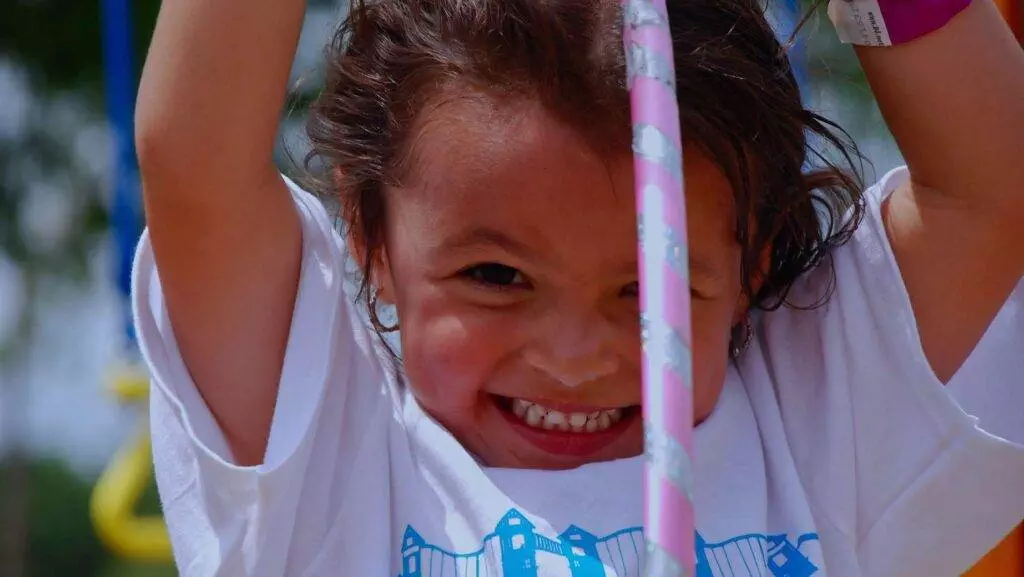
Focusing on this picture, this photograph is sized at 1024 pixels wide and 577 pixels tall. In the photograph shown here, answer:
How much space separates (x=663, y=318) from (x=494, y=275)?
13.3 inches

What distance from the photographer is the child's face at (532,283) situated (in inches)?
40.3

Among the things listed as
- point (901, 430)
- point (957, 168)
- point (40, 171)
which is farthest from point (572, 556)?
point (40, 171)

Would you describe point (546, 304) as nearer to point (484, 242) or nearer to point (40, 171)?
point (484, 242)

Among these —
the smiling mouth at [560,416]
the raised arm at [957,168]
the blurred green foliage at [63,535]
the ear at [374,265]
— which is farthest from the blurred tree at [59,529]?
the raised arm at [957,168]

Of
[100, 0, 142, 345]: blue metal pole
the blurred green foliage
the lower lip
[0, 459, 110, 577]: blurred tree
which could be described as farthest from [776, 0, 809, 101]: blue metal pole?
[0, 459, 110, 577]: blurred tree

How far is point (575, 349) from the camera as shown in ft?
3.38

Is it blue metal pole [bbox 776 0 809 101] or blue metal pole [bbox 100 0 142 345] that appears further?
blue metal pole [bbox 100 0 142 345]

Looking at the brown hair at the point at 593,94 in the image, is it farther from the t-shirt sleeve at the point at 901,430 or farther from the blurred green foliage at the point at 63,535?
the blurred green foliage at the point at 63,535

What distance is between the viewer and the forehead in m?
1.02

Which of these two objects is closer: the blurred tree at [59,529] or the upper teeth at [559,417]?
the upper teeth at [559,417]

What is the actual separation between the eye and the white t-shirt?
0.36 feet

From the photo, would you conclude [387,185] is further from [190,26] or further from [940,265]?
[940,265]

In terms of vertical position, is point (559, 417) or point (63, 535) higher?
point (559, 417)

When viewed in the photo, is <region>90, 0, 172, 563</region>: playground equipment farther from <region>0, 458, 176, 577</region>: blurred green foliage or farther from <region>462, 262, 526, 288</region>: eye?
<region>0, 458, 176, 577</region>: blurred green foliage
